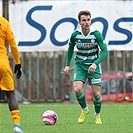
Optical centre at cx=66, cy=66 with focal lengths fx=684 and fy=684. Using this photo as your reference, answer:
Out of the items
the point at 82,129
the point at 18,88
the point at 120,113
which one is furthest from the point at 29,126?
the point at 18,88

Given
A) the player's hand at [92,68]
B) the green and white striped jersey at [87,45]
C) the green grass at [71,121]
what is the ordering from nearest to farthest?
the green grass at [71,121] < the player's hand at [92,68] < the green and white striped jersey at [87,45]

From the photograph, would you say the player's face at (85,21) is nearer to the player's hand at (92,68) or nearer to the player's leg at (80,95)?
the player's hand at (92,68)

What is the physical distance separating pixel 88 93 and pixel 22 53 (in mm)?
2311

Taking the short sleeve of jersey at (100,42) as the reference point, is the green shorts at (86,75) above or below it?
below

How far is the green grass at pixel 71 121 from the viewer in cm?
1034

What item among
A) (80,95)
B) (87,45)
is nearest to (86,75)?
(80,95)

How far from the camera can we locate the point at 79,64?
1172cm

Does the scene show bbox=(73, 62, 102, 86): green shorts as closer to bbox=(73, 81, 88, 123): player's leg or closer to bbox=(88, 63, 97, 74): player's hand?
bbox=(73, 81, 88, 123): player's leg

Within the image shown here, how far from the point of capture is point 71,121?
39.9 ft

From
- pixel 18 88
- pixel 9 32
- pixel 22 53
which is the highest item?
pixel 9 32

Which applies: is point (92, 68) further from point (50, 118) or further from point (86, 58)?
point (50, 118)

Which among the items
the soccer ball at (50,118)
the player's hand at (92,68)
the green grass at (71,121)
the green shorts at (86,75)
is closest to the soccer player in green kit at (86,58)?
the green shorts at (86,75)

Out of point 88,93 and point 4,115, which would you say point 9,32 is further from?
point 88,93

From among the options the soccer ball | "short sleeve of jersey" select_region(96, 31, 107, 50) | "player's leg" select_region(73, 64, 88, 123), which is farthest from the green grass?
"short sleeve of jersey" select_region(96, 31, 107, 50)
